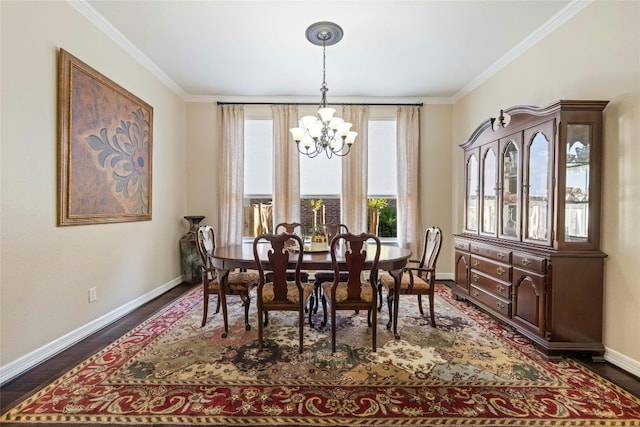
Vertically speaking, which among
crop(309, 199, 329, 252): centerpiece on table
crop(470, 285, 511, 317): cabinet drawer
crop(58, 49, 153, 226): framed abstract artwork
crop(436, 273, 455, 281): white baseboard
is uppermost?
crop(58, 49, 153, 226): framed abstract artwork

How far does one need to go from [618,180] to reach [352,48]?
106 inches

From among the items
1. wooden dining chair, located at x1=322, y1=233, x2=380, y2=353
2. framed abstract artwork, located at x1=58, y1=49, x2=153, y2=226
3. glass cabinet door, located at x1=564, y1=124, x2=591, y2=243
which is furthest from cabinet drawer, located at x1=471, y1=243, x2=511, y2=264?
framed abstract artwork, located at x1=58, y1=49, x2=153, y2=226

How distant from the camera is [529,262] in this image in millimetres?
2605

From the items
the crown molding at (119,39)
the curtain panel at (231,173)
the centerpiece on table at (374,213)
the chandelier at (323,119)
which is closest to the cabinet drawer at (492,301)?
the centerpiece on table at (374,213)

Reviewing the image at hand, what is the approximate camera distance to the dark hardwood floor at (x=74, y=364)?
195 cm

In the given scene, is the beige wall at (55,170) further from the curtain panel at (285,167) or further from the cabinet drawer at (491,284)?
the curtain panel at (285,167)

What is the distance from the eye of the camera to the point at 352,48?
3.32 metres

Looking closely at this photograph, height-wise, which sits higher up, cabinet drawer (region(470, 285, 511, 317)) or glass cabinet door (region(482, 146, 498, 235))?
glass cabinet door (region(482, 146, 498, 235))

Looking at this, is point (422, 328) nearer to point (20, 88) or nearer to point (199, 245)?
point (199, 245)

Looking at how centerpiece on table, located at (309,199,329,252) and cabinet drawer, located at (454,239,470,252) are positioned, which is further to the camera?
cabinet drawer, located at (454,239,470,252)

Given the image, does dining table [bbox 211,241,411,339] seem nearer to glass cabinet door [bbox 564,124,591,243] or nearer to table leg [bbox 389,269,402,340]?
table leg [bbox 389,269,402,340]

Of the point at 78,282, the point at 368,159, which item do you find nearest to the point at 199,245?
the point at 78,282

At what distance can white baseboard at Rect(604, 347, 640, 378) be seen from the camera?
2.15 m

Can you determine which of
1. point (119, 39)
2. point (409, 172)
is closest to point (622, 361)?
point (409, 172)
